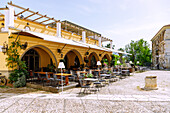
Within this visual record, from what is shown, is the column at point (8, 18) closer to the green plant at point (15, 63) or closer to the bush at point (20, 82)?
the green plant at point (15, 63)

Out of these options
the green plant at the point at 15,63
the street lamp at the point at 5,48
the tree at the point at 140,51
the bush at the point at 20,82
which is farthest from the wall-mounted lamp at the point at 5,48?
the tree at the point at 140,51

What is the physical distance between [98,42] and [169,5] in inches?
556

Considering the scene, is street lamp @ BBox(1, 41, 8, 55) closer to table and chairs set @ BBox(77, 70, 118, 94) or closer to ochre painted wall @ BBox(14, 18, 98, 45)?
ochre painted wall @ BBox(14, 18, 98, 45)

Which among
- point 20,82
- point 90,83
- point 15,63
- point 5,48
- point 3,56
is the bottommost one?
point 90,83

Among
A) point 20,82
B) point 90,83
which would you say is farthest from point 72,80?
point 20,82

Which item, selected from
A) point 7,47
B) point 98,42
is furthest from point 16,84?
point 98,42

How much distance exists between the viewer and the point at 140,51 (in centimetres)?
4331

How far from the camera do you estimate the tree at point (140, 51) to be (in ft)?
139

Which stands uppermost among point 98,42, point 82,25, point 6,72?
point 82,25

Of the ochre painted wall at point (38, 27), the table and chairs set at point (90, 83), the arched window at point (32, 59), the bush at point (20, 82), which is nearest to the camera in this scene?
the table and chairs set at point (90, 83)

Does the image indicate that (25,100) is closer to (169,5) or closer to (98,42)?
(169,5)

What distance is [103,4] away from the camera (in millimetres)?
9688

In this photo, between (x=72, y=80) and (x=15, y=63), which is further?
(x=72, y=80)

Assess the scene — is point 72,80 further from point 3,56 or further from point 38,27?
point 38,27
